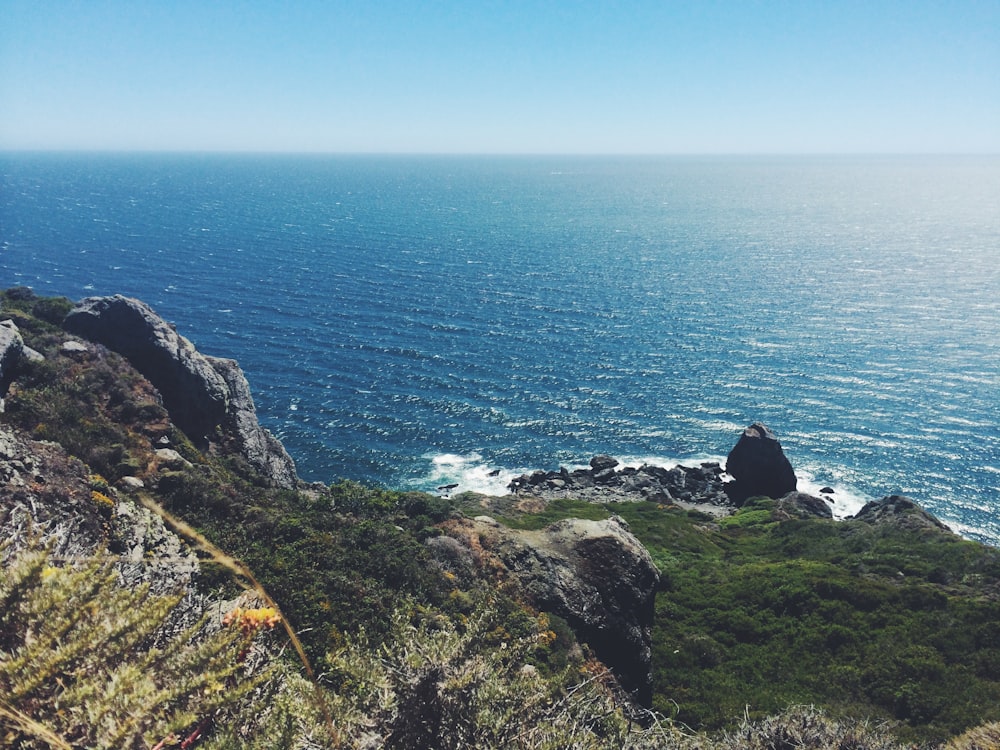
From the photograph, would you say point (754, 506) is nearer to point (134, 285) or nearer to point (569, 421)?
point (569, 421)

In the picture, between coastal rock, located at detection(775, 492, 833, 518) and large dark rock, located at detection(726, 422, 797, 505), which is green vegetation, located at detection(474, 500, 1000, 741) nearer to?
coastal rock, located at detection(775, 492, 833, 518)

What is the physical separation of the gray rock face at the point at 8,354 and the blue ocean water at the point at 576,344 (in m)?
26.6

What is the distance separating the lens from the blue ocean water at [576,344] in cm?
5950

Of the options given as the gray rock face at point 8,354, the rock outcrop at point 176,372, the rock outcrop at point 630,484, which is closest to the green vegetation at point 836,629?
the rock outcrop at point 630,484

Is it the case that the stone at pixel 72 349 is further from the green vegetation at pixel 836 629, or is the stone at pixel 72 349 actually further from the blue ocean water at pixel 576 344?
the green vegetation at pixel 836 629

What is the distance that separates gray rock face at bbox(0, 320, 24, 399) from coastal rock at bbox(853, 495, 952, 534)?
186 feet

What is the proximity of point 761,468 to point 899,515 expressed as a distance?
11.9 m

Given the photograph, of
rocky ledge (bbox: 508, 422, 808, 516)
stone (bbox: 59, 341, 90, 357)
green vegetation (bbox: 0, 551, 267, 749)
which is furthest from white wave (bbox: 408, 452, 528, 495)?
green vegetation (bbox: 0, 551, 267, 749)

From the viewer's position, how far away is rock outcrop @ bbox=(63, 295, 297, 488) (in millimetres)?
36406

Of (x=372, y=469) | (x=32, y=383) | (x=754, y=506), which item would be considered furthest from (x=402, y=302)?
(x=32, y=383)

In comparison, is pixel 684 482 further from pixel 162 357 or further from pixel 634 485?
pixel 162 357

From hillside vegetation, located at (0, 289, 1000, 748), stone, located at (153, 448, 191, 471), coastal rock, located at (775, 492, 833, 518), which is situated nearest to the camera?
hillside vegetation, located at (0, 289, 1000, 748)

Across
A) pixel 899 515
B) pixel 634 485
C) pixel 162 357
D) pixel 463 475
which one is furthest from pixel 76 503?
pixel 899 515

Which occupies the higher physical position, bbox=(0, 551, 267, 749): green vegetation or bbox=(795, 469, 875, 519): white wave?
bbox=(0, 551, 267, 749): green vegetation
